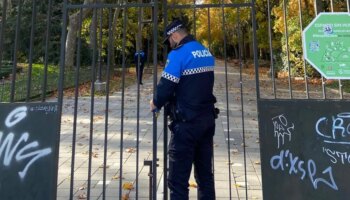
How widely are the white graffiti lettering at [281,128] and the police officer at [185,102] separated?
733 millimetres

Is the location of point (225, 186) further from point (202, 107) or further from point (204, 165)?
point (202, 107)

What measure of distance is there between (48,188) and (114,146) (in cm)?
435

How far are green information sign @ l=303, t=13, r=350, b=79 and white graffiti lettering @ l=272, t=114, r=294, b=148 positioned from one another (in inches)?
27.4

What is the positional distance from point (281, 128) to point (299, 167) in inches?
18.0

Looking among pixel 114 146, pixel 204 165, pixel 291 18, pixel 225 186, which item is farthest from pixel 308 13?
Answer: pixel 204 165

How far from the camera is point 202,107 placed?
4398 millimetres

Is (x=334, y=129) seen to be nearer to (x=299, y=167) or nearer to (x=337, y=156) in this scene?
(x=337, y=156)

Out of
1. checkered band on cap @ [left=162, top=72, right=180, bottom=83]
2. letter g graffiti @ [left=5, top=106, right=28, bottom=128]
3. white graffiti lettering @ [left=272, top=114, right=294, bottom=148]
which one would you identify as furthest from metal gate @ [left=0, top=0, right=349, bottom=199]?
checkered band on cap @ [left=162, top=72, right=180, bottom=83]

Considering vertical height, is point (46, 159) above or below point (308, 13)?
below

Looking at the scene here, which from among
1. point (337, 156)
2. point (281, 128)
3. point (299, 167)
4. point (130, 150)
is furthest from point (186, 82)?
point (130, 150)

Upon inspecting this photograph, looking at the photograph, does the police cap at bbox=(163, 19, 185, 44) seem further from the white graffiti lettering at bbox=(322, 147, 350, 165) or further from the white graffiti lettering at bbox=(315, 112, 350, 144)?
the white graffiti lettering at bbox=(322, 147, 350, 165)

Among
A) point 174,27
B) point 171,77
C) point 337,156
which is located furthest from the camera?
point 337,156

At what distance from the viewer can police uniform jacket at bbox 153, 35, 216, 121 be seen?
14.3 ft

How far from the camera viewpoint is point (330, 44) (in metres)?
4.84
